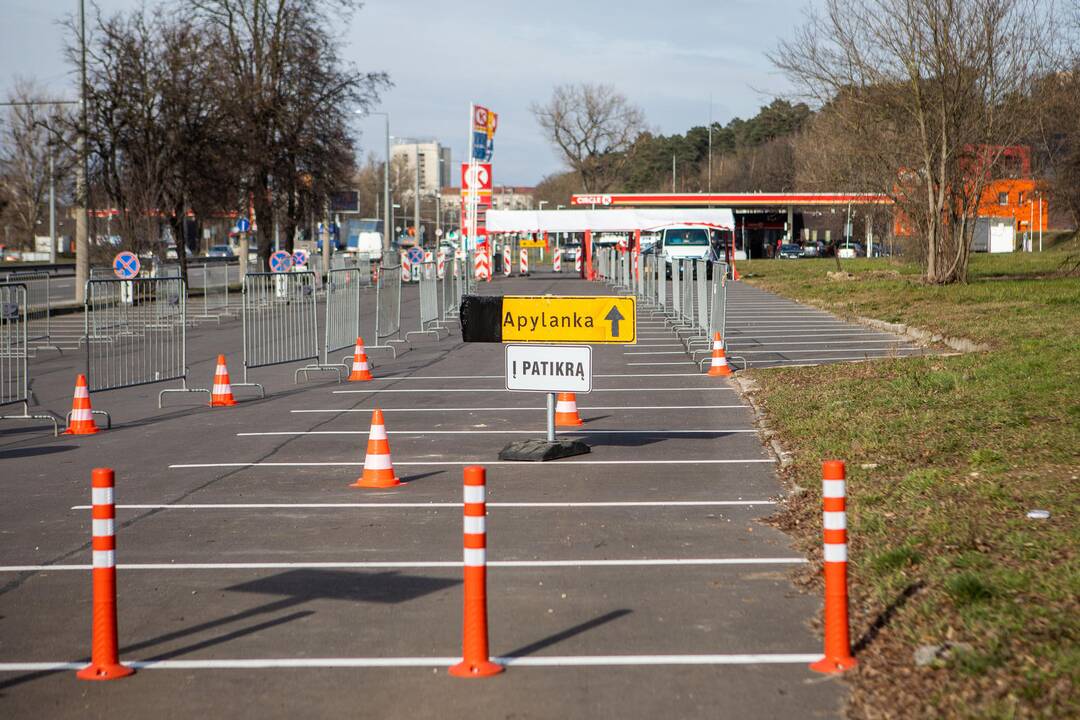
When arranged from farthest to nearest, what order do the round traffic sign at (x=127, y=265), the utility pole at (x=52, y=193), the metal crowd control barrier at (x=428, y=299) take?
the utility pole at (x=52, y=193)
the round traffic sign at (x=127, y=265)
the metal crowd control barrier at (x=428, y=299)

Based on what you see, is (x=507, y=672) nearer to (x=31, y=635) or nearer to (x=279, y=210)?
(x=31, y=635)

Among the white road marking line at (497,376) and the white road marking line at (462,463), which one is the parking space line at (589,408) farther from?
the white road marking line at (462,463)

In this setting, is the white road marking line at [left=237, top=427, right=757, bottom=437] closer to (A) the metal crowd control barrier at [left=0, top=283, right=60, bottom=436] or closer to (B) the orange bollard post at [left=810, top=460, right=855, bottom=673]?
(A) the metal crowd control barrier at [left=0, top=283, right=60, bottom=436]

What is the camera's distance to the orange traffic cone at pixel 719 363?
18172 mm

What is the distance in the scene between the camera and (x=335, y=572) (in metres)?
7.44

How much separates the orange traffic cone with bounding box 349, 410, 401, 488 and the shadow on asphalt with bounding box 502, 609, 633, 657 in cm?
→ 398

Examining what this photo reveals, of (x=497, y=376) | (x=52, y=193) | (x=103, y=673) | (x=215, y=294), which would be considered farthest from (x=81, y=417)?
(x=52, y=193)

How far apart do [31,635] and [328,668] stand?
173 cm

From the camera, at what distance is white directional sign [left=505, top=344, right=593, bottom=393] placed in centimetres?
1096

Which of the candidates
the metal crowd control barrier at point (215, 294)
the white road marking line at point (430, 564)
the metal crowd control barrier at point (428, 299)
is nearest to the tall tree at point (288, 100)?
the metal crowd control barrier at point (215, 294)

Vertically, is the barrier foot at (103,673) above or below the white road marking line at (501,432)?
below

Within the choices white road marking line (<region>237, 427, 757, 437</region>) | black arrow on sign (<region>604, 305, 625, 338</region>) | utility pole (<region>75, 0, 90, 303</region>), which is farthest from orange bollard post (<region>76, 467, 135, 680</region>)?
utility pole (<region>75, 0, 90, 303</region>)

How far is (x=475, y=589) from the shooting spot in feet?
18.0

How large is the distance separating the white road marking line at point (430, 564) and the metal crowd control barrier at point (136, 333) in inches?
357
